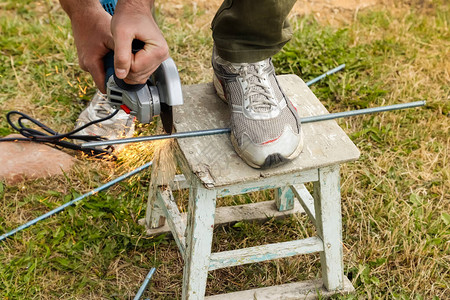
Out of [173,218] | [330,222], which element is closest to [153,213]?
[173,218]

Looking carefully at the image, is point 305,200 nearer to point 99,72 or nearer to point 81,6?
point 99,72

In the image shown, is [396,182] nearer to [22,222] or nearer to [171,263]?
[171,263]

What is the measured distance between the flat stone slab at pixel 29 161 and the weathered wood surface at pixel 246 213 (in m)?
0.53

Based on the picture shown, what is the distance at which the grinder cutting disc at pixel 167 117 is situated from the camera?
1577mm

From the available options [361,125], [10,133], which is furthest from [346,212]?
[10,133]

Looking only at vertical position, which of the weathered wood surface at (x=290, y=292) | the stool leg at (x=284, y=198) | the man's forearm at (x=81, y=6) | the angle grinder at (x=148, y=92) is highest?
the man's forearm at (x=81, y=6)

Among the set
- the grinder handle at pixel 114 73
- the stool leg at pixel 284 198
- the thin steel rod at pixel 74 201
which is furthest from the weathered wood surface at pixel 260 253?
the thin steel rod at pixel 74 201

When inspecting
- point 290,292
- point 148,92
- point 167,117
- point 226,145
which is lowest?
point 290,292

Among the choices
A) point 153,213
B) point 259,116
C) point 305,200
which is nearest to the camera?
point 259,116

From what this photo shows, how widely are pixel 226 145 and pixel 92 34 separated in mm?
534

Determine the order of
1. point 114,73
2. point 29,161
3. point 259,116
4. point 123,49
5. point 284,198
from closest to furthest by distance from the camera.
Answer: point 123,49, point 114,73, point 259,116, point 284,198, point 29,161

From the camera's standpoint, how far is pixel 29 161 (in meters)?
2.44

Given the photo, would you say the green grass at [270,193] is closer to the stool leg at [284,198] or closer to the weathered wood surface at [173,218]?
the stool leg at [284,198]

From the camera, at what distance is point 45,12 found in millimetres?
3697
